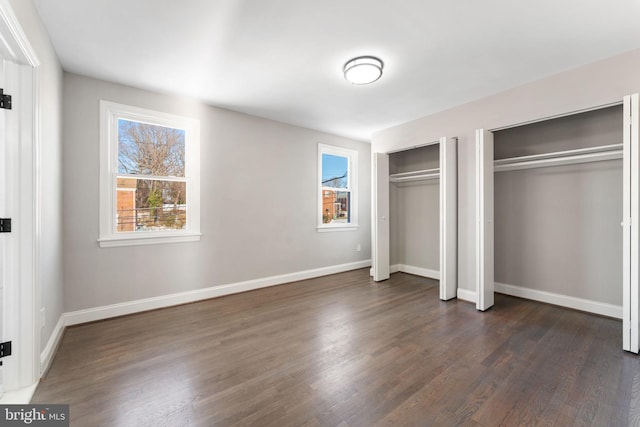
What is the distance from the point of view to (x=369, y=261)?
585 centimetres

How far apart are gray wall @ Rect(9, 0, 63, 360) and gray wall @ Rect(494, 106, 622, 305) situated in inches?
196

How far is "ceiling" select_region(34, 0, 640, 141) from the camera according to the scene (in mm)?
1987

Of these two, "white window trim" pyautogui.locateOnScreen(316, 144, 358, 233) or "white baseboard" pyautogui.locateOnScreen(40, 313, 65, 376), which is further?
"white window trim" pyautogui.locateOnScreen(316, 144, 358, 233)

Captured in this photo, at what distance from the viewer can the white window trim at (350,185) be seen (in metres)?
5.00

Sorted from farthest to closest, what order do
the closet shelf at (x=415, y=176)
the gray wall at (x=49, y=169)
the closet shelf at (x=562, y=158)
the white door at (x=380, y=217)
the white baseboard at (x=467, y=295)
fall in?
the white door at (x=380, y=217) → the closet shelf at (x=415, y=176) → the white baseboard at (x=467, y=295) → the closet shelf at (x=562, y=158) → the gray wall at (x=49, y=169)

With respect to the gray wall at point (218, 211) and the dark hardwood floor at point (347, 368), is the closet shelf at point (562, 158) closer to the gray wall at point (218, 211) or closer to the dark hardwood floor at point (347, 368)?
the dark hardwood floor at point (347, 368)

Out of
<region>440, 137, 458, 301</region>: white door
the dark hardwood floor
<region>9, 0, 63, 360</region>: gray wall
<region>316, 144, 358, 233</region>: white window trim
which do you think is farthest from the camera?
<region>316, 144, 358, 233</region>: white window trim

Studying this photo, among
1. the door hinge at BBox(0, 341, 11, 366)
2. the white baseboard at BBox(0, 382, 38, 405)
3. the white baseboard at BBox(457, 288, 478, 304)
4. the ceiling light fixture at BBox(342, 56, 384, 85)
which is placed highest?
the ceiling light fixture at BBox(342, 56, 384, 85)

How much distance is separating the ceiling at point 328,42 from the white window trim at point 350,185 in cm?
166

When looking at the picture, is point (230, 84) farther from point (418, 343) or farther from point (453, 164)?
point (418, 343)

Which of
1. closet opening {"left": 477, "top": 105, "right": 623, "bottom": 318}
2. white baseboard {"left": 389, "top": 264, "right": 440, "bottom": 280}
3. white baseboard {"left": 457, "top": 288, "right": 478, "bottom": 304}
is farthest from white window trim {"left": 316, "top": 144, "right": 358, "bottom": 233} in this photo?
closet opening {"left": 477, "top": 105, "right": 623, "bottom": 318}

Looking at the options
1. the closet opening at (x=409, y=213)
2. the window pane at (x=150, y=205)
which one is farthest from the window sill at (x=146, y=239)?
the closet opening at (x=409, y=213)

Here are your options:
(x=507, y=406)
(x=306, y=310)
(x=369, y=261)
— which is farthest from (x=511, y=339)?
(x=369, y=261)

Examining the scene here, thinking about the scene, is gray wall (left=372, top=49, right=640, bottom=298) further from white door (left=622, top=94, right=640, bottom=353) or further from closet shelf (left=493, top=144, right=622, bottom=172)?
closet shelf (left=493, top=144, right=622, bottom=172)
